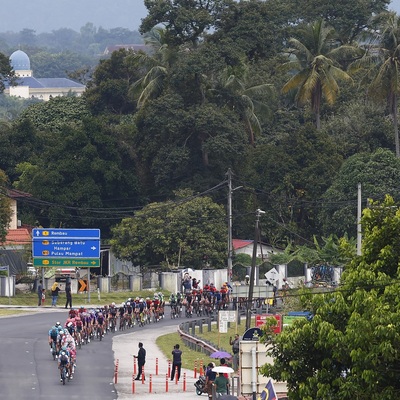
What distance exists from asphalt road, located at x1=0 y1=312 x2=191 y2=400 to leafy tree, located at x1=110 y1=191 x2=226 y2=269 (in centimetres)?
2020

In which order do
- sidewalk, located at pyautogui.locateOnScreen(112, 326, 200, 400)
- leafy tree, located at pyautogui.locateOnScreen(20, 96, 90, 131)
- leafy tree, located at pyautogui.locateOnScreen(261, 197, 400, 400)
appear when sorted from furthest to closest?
leafy tree, located at pyautogui.locateOnScreen(20, 96, 90, 131)
sidewalk, located at pyautogui.locateOnScreen(112, 326, 200, 400)
leafy tree, located at pyautogui.locateOnScreen(261, 197, 400, 400)

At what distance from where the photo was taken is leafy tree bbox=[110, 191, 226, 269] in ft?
247

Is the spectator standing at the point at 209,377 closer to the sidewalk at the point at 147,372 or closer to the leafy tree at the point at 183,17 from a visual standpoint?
the sidewalk at the point at 147,372

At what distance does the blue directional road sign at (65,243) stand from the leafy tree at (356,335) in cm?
3776

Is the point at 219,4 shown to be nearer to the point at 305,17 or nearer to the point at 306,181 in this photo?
the point at 306,181

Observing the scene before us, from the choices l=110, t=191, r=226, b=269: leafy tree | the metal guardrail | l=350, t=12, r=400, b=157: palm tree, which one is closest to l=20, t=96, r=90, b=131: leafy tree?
l=350, t=12, r=400, b=157: palm tree

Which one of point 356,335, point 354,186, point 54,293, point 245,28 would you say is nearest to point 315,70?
point 245,28

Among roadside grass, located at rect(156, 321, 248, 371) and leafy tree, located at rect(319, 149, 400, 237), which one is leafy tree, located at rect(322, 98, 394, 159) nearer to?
leafy tree, located at rect(319, 149, 400, 237)

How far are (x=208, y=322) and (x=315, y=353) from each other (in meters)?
31.2

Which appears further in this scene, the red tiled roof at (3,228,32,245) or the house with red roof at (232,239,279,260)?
the house with red roof at (232,239,279,260)

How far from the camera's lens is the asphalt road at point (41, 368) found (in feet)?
124

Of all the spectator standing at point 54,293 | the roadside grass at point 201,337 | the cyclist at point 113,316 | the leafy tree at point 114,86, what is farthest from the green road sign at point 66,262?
the leafy tree at point 114,86

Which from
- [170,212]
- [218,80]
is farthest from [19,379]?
[218,80]

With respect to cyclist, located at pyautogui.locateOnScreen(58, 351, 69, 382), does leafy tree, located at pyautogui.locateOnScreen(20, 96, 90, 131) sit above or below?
above
